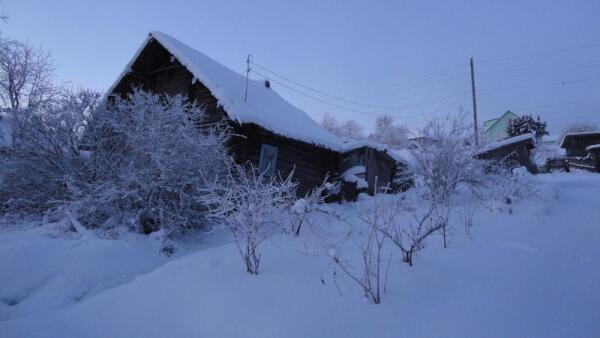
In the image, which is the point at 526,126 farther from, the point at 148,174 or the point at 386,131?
the point at 148,174

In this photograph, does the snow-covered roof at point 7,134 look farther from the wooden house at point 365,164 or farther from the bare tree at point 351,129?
the bare tree at point 351,129

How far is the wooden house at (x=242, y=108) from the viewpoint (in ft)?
32.1

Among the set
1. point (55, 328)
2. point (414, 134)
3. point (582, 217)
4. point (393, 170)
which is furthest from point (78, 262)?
point (393, 170)

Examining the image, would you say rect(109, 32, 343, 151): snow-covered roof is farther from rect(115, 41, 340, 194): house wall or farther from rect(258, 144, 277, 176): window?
rect(258, 144, 277, 176): window

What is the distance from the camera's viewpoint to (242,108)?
916cm

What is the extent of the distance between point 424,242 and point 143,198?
5295 millimetres

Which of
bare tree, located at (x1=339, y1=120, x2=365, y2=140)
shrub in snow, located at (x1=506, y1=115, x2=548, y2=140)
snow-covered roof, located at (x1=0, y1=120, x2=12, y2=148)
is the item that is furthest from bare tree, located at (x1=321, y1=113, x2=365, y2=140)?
snow-covered roof, located at (x1=0, y1=120, x2=12, y2=148)

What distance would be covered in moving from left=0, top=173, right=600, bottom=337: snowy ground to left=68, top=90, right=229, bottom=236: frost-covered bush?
3.12ft

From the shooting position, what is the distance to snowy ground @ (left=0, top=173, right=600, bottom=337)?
262 cm

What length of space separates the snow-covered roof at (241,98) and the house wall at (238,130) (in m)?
0.50

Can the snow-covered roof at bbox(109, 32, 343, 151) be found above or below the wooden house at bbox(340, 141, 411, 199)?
above

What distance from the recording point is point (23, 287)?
375 cm

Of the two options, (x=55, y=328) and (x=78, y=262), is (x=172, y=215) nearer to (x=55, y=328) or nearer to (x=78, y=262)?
(x=78, y=262)

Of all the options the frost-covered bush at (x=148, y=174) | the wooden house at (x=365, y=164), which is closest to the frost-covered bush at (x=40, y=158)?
the frost-covered bush at (x=148, y=174)
